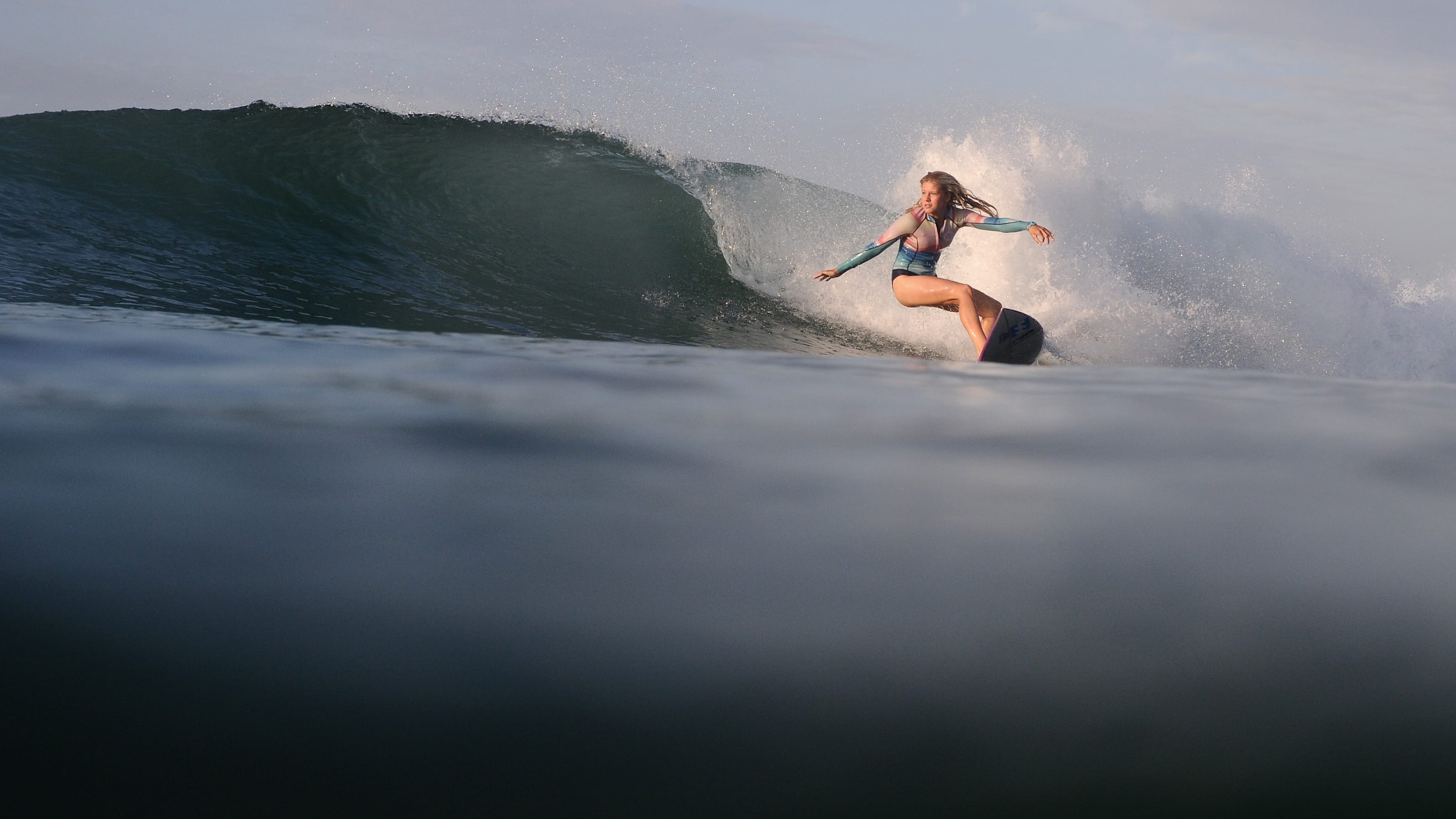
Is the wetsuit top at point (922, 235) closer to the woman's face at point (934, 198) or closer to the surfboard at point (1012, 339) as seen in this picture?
the woman's face at point (934, 198)

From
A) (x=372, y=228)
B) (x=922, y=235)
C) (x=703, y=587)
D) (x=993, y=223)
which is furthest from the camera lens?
(x=372, y=228)

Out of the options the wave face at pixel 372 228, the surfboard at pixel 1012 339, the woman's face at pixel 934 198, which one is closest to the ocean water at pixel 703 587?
the surfboard at pixel 1012 339

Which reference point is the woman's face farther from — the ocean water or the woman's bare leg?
the ocean water

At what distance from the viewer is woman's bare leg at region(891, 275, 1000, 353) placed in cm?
561

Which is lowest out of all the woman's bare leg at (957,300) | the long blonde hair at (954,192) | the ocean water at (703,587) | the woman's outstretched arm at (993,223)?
the ocean water at (703,587)

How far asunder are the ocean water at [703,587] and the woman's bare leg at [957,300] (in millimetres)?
3439

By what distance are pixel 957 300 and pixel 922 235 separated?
1.56 feet

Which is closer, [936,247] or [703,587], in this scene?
[703,587]

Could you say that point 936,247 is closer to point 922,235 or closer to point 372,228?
point 922,235

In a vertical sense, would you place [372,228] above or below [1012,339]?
above

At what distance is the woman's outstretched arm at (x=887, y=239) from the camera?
583 centimetres

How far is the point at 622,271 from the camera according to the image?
9250 millimetres

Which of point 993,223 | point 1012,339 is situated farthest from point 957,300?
point 993,223

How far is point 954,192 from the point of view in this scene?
19.2 feet
